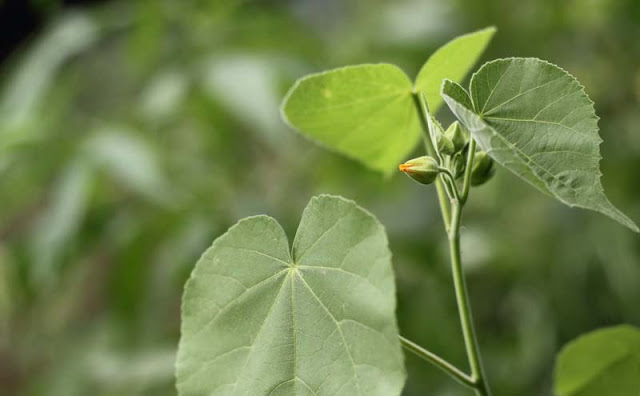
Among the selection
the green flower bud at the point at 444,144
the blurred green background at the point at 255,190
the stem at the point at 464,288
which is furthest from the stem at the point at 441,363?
the blurred green background at the point at 255,190

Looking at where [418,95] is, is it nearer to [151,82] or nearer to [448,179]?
[448,179]

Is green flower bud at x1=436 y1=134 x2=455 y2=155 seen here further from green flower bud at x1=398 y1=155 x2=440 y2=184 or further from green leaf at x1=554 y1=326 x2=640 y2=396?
green leaf at x1=554 y1=326 x2=640 y2=396

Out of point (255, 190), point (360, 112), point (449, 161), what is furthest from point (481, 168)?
point (255, 190)

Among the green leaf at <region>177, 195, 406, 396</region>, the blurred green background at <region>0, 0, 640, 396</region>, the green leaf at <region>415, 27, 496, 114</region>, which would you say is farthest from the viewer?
the blurred green background at <region>0, 0, 640, 396</region>

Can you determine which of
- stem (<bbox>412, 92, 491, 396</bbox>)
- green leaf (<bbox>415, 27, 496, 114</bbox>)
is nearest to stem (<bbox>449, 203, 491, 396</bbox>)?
stem (<bbox>412, 92, 491, 396</bbox>)

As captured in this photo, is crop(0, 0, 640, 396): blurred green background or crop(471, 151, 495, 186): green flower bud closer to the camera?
crop(471, 151, 495, 186): green flower bud
